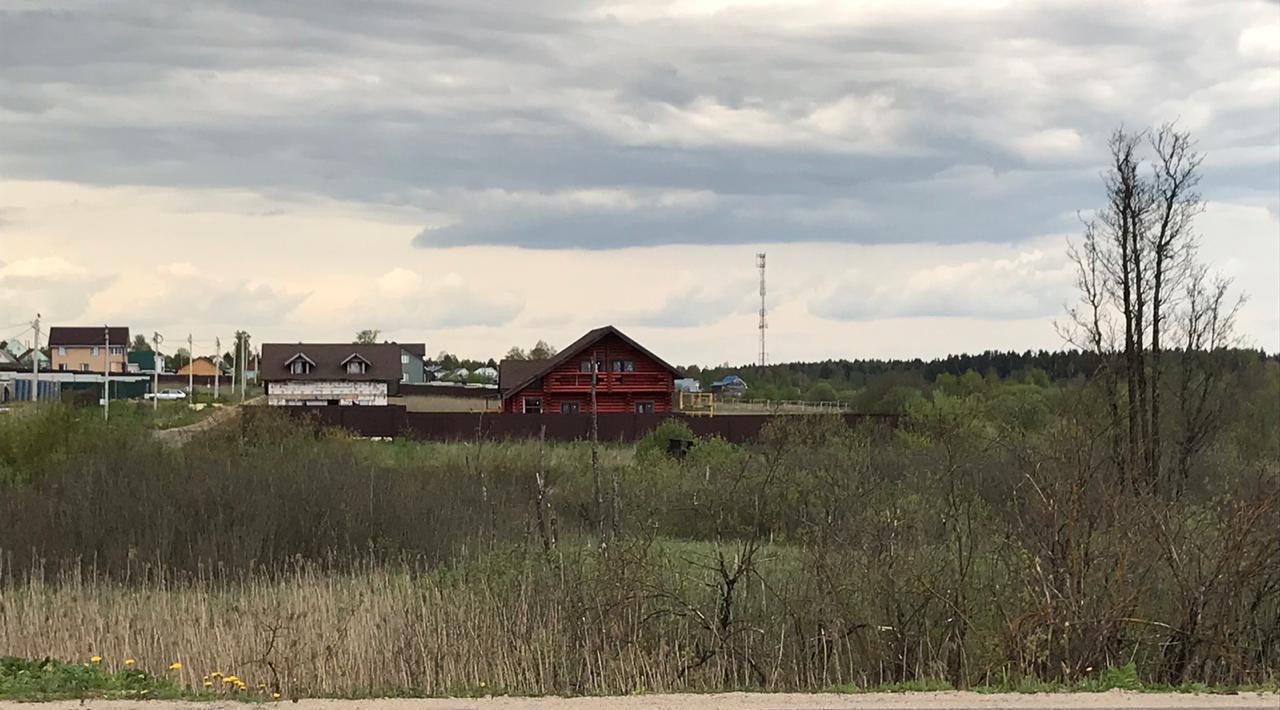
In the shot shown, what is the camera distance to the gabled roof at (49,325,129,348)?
5335 inches

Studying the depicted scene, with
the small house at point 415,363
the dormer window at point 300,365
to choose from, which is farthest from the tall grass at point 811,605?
the small house at point 415,363

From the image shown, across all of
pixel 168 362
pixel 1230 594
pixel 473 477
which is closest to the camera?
pixel 1230 594

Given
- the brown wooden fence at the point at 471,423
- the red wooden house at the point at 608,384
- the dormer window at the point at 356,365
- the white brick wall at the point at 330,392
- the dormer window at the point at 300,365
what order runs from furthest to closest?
the dormer window at the point at 356,365
the dormer window at the point at 300,365
the white brick wall at the point at 330,392
the red wooden house at the point at 608,384
the brown wooden fence at the point at 471,423

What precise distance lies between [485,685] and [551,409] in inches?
2256

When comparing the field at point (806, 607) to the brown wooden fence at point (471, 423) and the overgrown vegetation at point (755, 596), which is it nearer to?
the overgrown vegetation at point (755, 596)

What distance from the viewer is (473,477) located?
93.7ft

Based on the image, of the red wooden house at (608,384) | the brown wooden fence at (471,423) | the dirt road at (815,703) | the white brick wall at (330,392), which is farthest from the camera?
the white brick wall at (330,392)

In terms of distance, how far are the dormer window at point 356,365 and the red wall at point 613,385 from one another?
92.5ft

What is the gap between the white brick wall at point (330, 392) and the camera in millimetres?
92438

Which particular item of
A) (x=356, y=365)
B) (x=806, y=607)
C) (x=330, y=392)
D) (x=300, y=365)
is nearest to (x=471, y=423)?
(x=330, y=392)

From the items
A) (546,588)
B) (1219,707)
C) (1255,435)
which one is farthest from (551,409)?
(1219,707)

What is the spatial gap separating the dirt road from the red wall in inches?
2290

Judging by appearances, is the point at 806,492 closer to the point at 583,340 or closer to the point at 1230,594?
the point at 1230,594

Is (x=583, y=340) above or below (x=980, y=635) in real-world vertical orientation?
above
